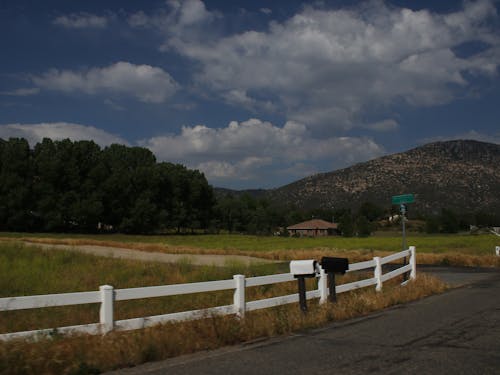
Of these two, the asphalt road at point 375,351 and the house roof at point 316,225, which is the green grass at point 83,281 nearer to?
the asphalt road at point 375,351

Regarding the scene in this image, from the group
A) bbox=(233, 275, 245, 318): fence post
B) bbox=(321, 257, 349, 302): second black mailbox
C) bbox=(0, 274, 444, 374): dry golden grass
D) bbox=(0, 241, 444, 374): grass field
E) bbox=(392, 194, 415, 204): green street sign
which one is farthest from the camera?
bbox=(392, 194, 415, 204): green street sign

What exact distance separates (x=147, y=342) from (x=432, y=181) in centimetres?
17453

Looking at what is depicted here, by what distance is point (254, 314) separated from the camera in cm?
1030

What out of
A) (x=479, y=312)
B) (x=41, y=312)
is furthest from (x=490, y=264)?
(x=41, y=312)

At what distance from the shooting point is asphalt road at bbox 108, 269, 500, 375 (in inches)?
254

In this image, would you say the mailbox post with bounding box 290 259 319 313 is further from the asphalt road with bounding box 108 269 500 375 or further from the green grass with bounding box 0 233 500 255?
the green grass with bounding box 0 233 500 255

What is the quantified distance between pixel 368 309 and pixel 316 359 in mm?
4950

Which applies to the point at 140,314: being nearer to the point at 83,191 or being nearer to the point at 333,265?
the point at 333,265

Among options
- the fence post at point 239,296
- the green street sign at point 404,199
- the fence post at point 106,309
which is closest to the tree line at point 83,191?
the green street sign at point 404,199

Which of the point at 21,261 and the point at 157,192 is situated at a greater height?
the point at 157,192

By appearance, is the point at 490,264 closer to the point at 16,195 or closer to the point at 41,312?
the point at 41,312

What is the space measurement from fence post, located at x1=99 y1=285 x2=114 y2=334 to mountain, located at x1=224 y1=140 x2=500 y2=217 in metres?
151

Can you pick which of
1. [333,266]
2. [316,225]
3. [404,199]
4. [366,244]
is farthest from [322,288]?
[316,225]

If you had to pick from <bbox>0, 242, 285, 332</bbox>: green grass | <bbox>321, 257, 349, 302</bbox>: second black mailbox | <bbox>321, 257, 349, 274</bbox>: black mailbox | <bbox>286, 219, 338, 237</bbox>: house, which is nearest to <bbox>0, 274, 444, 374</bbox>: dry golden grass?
<bbox>321, 257, 349, 302</bbox>: second black mailbox
